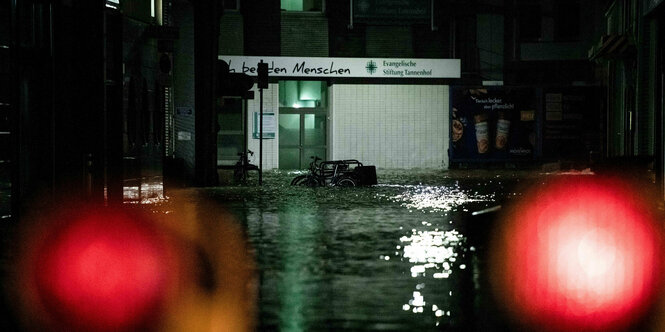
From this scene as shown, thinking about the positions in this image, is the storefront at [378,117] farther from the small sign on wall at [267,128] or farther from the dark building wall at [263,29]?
the dark building wall at [263,29]

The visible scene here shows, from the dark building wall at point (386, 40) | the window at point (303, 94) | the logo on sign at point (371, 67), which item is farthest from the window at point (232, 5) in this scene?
the logo on sign at point (371, 67)

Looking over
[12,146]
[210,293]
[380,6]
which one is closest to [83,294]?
[210,293]

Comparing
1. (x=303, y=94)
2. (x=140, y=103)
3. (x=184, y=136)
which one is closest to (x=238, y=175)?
(x=184, y=136)

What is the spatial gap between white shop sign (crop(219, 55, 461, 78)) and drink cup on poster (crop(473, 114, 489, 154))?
6.67ft

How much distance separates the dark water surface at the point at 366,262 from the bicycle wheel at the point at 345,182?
15.6ft

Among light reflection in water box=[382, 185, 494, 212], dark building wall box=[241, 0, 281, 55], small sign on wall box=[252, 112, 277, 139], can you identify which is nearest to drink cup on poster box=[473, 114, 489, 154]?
small sign on wall box=[252, 112, 277, 139]

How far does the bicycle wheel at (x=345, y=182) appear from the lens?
28.3 metres

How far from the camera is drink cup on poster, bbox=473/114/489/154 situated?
43.0 m

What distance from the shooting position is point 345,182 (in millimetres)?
28406

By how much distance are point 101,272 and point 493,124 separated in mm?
33774

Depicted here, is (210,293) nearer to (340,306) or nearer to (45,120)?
(340,306)

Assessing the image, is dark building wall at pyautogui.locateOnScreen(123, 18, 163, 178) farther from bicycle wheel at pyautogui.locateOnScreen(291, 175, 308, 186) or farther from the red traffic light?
bicycle wheel at pyautogui.locateOnScreen(291, 175, 308, 186)

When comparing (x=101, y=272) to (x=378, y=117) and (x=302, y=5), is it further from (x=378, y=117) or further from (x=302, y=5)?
(x=302, y=5)

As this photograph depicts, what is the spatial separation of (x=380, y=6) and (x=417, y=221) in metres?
26.6
